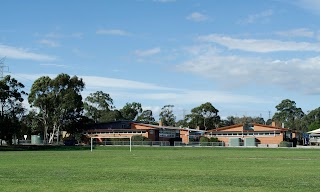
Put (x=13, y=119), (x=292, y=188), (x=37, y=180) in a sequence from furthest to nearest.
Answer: (x=13, y=119)
(x=37, y=180)
(x=292, y=188)

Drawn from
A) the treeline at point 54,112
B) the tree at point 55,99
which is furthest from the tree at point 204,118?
the tree at point 55,99

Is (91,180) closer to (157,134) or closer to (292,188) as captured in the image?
(292,188)

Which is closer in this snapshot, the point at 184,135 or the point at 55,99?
the point at 55,99

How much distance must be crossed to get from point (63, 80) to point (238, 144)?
44887 mm

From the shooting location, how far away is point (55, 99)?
389 feet

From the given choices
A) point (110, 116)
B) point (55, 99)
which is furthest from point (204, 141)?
point (110, 116)

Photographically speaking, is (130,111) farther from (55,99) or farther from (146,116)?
(55,99)

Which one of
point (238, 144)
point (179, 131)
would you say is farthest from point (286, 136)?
point (179, 131)

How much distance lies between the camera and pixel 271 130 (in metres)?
117

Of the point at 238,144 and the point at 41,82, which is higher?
the point at 41,82

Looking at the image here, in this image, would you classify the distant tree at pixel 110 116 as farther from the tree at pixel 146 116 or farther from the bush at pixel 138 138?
the bush at pixel 138 138

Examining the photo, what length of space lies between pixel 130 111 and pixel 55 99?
75.1 metres

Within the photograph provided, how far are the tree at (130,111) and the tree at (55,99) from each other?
6612cm

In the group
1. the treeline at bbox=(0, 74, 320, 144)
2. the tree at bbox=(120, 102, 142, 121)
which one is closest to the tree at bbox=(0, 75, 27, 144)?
the treeline at bbox=(0, 74, 320, 144)
